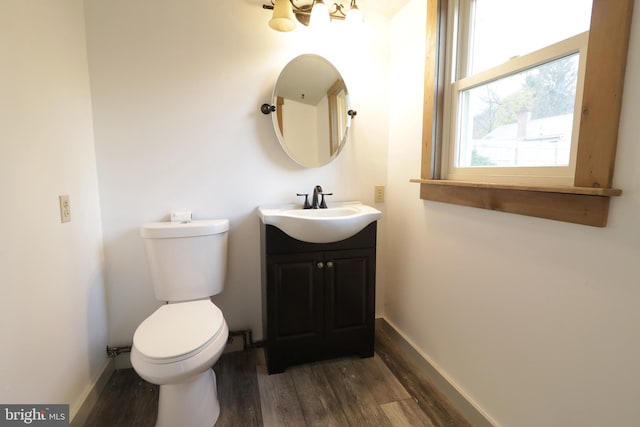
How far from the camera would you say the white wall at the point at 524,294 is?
0.80 m

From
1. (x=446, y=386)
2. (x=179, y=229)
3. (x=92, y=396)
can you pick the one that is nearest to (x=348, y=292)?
(x=446, y=386)

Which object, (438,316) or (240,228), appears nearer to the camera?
(438,316)

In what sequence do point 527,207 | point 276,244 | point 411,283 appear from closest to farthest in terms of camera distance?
1. point 527,207
2. point 276,244
3. point 411,283

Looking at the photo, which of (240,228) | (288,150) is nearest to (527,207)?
(288,150)

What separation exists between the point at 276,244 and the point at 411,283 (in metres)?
0.86

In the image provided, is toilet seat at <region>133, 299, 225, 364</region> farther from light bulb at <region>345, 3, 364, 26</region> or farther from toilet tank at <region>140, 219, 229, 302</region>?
light bulb at <region>345, 3, 364, 26</region>

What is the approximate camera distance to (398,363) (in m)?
1.71

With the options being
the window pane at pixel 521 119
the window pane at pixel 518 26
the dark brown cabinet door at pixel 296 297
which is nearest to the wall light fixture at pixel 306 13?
the window pane at pixel 518 26

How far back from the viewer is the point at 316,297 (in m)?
1.62

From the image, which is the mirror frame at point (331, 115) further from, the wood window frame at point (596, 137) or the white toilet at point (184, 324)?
the wood window frame at point (596, 137)

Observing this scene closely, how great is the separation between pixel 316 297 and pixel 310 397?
476 millimetres

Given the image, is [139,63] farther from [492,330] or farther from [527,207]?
[492,330]

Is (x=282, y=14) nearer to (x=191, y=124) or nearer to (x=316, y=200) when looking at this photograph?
(x=191, y=124)

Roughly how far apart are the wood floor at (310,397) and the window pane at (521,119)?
3.79 feet
